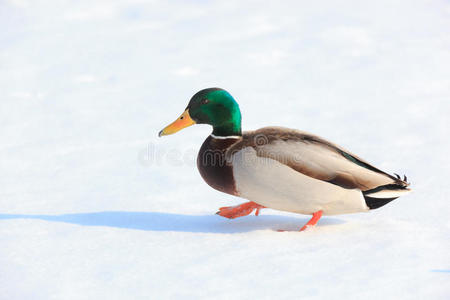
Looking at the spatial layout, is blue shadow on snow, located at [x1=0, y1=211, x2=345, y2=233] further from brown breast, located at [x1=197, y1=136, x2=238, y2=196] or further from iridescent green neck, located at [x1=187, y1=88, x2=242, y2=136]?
iridescent green neck, located at [x1=187, y1=88, x2=242, y2=136]

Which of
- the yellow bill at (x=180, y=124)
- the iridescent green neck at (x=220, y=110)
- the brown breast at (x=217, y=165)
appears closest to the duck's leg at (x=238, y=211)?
the brown breast at (x=217, y=165)

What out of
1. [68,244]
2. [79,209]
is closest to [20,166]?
[79,209]

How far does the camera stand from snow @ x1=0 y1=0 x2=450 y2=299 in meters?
3.48

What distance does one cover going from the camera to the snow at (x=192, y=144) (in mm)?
3477

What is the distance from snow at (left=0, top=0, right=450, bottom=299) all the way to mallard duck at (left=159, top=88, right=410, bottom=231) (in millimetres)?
228

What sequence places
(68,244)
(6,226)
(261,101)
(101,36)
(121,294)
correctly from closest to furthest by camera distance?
(121,294)
(68,244)
(6,226)
(261,101)
(101,36)

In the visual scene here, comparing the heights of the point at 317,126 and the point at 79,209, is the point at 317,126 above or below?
above

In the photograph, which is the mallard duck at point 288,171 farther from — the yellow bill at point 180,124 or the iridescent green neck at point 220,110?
the yellow bill at point 180,124

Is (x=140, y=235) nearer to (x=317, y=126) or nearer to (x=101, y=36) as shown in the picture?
(x=317, y=126)

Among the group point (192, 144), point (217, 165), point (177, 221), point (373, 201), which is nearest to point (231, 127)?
point (217, 165)

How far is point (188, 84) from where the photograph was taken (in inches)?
305

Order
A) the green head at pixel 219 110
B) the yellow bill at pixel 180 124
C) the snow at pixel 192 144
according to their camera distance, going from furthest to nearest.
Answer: the yellow bill at pixel 180 124
the green head at pixel 219 110
the snow at pixel 192 144

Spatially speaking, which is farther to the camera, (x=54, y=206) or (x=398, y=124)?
(x=398, y=124)

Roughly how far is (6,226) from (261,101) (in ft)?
12.2
